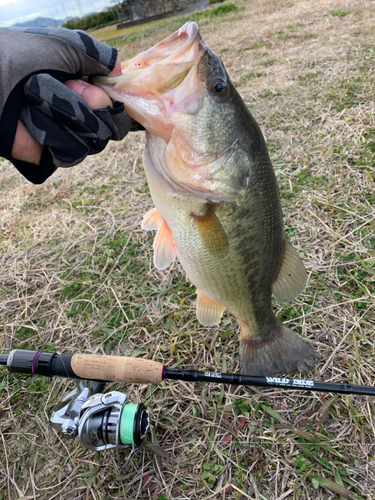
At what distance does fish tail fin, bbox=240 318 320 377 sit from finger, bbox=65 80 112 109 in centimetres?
135

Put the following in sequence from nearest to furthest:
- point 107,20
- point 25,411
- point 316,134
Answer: point 25,411
point 316,134
point 107,20

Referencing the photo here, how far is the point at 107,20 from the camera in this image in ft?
96.9

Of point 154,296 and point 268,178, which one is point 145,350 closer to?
point 154,296

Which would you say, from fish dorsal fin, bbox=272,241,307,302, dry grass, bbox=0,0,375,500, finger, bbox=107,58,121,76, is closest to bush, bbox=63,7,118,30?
dry grass, bbox=0,0,375,500

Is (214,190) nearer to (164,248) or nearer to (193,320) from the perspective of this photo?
(164,248)

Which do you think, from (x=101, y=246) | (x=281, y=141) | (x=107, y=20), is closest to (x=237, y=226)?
(x=101, y=246)

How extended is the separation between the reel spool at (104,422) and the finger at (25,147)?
47.5 inches

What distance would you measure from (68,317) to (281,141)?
3.00 meters

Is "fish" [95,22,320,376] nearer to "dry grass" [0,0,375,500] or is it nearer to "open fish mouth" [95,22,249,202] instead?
"open fish mouth" [95,22,249,202]

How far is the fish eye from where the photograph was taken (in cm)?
138

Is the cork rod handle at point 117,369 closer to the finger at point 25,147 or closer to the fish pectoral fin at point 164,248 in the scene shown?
the fish pectoral fin at point 164,248

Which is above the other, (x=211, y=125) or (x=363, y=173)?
(x=211, y=125)

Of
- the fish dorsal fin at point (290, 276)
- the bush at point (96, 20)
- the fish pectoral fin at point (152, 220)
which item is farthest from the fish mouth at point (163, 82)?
the bush at point (96, 20)

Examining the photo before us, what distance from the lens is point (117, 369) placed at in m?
1.68
